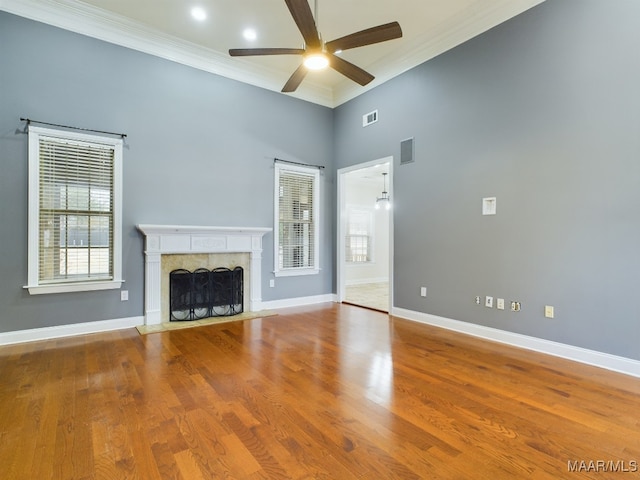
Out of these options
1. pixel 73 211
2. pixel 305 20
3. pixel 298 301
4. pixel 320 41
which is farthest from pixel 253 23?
pixel 298 301

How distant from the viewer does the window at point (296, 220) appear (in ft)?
18.4

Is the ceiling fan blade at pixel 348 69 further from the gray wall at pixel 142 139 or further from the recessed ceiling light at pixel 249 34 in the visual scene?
the gray wall at pixel 142 139

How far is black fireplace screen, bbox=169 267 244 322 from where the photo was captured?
14.9ft

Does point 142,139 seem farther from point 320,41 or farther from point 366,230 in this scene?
point 366,230

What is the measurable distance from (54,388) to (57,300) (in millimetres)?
1669

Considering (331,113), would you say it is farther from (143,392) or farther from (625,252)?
(143,392)

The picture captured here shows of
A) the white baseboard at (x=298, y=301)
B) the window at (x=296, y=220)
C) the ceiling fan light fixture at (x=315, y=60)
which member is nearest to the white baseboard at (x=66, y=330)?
the white baseboard at (x=298, y=301)

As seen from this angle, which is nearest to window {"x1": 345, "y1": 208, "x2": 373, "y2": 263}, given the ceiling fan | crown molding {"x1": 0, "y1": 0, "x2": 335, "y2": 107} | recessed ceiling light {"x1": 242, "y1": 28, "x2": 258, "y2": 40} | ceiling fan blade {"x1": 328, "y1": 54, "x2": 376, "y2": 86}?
crown molding {"x1": 0, "y1": 0, "x2": 335, "y2": 107}

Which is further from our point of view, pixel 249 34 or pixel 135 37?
pixel 249 34

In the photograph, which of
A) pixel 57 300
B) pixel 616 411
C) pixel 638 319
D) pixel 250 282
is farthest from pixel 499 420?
pixel 57 300

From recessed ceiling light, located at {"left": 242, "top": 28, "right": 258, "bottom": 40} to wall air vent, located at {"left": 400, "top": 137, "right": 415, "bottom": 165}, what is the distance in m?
2.59

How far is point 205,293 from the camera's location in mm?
4797

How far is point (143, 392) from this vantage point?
8.05 ft

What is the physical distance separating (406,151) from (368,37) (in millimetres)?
2157
